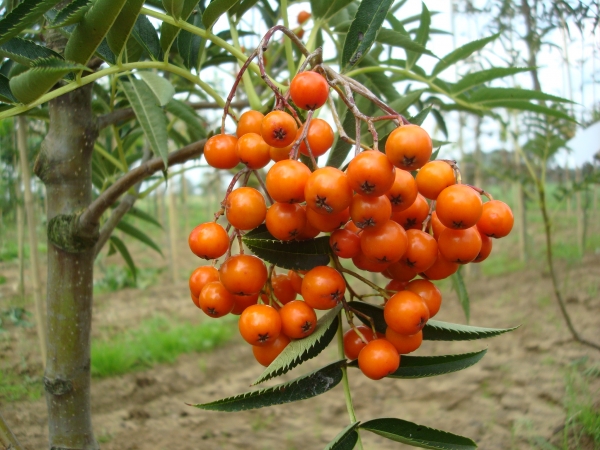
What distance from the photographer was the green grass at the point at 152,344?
96.3 inches

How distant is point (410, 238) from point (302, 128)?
19cm

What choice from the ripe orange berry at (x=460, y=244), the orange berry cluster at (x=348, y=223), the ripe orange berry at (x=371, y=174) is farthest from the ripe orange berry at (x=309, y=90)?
the ripe orange berry at (x=460, y=244)

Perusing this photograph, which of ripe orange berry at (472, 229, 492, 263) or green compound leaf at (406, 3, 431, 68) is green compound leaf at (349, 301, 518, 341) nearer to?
ripe orange berry at (472, 229, 492, 263)

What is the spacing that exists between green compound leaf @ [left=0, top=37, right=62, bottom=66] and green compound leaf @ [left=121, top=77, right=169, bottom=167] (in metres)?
0.15

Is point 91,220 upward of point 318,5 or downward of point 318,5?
downward

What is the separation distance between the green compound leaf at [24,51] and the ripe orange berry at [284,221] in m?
0.37

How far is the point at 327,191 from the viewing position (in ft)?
1.67

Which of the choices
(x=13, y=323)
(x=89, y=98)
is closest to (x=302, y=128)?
(x=89, y=98)

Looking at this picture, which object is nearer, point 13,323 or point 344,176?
point 344,176

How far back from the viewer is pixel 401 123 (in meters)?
0.56

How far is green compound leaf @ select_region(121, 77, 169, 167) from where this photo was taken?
0.76m

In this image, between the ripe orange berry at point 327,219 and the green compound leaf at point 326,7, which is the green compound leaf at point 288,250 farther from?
the green compound leaf at point 326,7

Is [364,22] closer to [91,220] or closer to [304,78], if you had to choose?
[304,78]

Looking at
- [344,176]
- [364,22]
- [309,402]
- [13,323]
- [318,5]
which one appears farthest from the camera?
[13,323]
